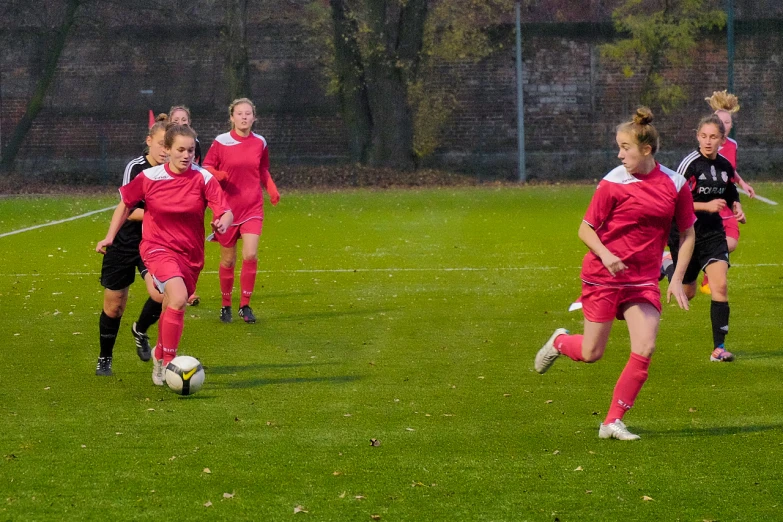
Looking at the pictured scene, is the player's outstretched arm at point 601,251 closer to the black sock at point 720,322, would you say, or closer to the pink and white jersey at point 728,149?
the black sock at point 720,322

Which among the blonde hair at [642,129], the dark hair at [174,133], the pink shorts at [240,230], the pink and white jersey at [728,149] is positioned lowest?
the pink shorts at [240,230]

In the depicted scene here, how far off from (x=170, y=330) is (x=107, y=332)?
889 mm

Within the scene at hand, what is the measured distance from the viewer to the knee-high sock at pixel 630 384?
6543 mm

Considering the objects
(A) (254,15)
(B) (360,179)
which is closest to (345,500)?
(B) (360,179)

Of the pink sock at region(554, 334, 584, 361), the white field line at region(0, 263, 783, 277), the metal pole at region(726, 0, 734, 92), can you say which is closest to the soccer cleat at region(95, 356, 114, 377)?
the pink sock at region(554, 334, 584, 361)

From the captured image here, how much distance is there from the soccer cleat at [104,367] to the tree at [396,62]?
2695 cm

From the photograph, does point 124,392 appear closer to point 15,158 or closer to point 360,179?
point 360,179

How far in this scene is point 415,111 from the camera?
120ft

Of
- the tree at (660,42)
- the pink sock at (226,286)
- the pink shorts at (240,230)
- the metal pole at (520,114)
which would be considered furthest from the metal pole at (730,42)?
the pink sock at (226,286)

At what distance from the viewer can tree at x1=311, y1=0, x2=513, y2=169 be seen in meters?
35.1

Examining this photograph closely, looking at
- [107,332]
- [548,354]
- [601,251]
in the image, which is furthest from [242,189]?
[601,251]

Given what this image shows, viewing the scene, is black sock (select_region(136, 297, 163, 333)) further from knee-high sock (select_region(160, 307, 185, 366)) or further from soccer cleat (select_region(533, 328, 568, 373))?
soccer cleat (select_region(533, 328, 568, 373))

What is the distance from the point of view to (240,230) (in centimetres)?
1148

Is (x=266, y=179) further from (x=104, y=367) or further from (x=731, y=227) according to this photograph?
(x=731, y=227)
